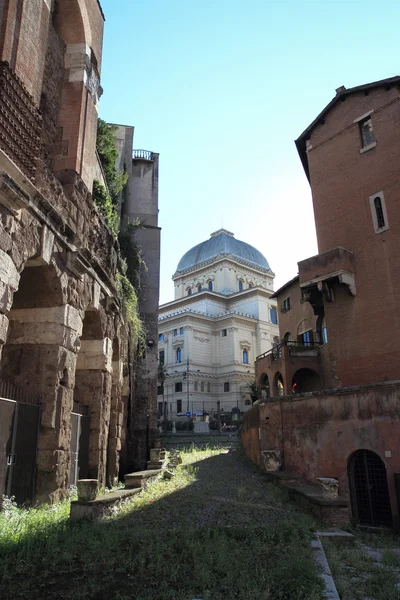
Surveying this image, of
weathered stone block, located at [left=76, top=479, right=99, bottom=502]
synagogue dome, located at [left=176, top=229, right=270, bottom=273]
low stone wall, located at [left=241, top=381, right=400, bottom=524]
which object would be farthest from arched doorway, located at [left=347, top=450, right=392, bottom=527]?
synagogue dome, located at [left=176, top=229, right=270, bottom=273]

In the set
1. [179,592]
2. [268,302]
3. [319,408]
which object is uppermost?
[268,302]

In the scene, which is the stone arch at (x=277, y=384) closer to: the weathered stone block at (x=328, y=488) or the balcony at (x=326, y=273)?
the balcony at (x=326, y=273)

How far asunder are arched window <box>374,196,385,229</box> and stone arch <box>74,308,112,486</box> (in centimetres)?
1278

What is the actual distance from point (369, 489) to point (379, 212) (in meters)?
11.0

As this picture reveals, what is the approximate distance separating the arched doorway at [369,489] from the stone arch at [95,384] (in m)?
8.42

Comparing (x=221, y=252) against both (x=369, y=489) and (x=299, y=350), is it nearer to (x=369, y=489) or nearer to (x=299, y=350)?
(x=299, y=350)

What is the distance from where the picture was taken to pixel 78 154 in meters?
11.6

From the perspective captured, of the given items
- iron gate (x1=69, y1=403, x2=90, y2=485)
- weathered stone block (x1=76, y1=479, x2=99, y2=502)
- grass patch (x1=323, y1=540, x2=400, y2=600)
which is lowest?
grass patch (x1=323, y1=540, x2=400, y2=600)

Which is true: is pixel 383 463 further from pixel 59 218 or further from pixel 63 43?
pixel 63 43

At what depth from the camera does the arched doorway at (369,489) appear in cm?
1473

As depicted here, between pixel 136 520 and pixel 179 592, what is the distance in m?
3.34

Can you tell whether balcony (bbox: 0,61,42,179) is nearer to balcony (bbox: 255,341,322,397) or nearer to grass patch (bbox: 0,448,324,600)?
grass patch (bbox: 0,448,324,600)

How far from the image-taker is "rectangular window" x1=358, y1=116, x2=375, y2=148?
20.7 meters

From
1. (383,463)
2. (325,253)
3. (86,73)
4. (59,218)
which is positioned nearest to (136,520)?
(59,218)
